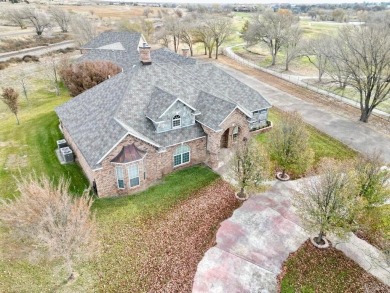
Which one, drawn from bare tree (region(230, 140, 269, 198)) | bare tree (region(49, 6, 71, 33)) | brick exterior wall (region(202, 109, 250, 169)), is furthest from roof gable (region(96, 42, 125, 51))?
bare tree (region(49, 6, 71, 33))

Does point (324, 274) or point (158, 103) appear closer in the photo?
point (324, 274)

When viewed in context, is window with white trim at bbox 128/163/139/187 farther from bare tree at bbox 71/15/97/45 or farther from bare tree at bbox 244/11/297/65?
bare tree at bbox 71/15/97/45

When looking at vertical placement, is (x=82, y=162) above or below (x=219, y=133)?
below

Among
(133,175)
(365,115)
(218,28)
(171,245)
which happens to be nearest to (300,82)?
(365,115)

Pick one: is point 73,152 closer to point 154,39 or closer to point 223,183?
point 223,183

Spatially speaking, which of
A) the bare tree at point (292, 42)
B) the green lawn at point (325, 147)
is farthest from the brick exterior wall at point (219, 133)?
the bare tree at point (292, 42)

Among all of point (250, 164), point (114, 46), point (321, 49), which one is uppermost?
point (321, 49)

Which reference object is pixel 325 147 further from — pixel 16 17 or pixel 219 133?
pixel 16 17
